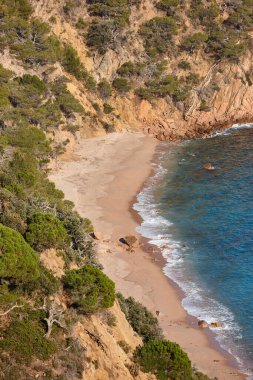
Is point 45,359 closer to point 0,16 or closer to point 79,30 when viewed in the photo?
point 0,16

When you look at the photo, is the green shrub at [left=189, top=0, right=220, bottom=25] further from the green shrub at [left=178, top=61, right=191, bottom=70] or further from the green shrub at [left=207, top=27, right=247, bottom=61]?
the green shrub at [left=178, top=61, right=191, bottom=70]

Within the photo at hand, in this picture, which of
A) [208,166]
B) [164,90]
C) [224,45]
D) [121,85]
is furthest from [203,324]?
[224,45]

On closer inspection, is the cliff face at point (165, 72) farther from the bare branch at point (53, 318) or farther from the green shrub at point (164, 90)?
the bare branch at point (53, 318)

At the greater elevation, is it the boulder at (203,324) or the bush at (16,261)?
the bush at (16,261)

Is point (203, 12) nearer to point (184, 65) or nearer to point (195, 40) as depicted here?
point (195, 40)

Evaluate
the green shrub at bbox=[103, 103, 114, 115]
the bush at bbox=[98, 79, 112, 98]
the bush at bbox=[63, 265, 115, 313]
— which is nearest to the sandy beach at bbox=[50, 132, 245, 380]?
the green shrub at bbox=[103, 103, 114, 115]

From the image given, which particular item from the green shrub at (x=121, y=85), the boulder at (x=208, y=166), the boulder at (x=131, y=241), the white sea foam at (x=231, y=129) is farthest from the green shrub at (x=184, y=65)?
the boulder at (x=131, y=241)
